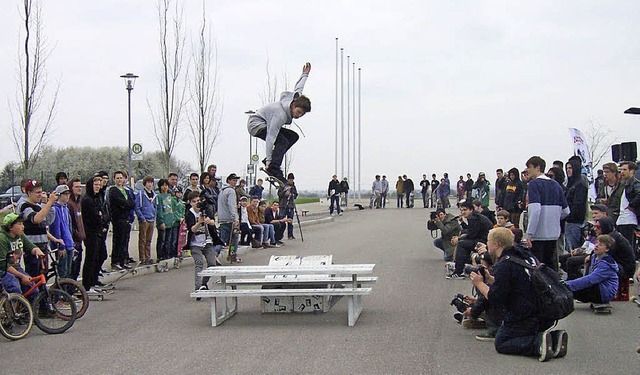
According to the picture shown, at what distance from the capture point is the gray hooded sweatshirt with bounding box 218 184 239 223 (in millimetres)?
15906

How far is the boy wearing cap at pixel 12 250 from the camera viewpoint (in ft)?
Answer: 31.1

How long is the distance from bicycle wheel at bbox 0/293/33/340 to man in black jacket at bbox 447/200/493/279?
7.53m

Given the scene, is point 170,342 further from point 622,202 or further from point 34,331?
point 622,202

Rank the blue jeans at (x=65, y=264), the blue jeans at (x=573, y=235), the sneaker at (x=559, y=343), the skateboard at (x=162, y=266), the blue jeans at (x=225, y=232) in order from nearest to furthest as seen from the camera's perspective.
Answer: the sneaker at (x=559, y=343), the blue jeans at (x=65, y=264), the blue jeans at (x=573, y=235), the skateboard at (x=162, y=266), the blue jeans at (x=225, y=232)

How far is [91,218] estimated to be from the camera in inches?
499

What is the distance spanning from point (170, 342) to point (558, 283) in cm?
447

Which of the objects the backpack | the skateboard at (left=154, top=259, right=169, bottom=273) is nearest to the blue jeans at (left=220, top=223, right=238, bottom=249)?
the skateboard at (left=154, top=259, right=169, bottom=273)

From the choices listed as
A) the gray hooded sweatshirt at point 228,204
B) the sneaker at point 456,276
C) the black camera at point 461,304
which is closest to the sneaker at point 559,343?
the black camera at point 461,304

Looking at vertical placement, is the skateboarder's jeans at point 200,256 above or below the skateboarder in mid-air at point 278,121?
below

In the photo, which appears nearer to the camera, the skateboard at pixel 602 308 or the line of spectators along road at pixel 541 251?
the line of spectators along road at pixel 541 251

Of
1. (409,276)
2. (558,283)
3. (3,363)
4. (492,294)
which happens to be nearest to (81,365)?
(3,363)

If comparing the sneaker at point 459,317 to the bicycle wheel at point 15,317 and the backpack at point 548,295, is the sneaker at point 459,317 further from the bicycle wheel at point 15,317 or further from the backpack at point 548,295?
the bicycle wheel at point 15,317

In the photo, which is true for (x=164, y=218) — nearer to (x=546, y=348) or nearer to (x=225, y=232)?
(x=225, y=232)

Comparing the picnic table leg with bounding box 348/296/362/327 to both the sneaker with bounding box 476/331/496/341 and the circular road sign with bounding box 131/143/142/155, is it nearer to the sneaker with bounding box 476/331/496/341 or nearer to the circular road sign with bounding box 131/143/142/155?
the sneaker with bounding box 476/331/496/341
